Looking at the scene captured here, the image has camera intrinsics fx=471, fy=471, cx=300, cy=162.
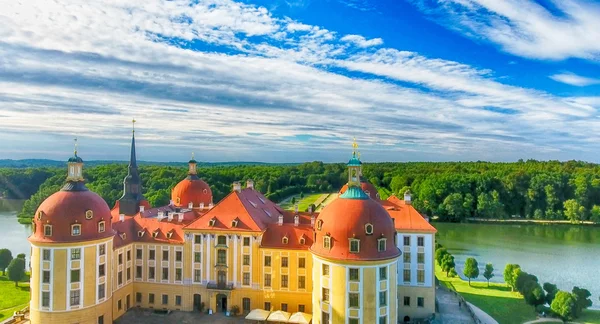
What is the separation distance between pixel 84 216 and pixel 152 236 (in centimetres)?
629

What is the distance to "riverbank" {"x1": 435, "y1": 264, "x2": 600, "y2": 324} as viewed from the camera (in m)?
34.4

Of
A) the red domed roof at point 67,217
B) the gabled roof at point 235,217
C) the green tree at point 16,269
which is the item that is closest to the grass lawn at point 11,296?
the green tree at point 16,269

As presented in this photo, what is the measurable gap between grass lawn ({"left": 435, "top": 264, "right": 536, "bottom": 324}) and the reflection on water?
1781 inches

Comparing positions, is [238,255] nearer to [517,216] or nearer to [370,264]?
[370,264]

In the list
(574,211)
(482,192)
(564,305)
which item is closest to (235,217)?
(564,305)

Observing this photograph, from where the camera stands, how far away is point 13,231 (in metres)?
67.0

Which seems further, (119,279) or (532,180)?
(532,180)

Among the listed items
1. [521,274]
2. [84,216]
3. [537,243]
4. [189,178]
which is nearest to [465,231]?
[537,243]

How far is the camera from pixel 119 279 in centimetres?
3180

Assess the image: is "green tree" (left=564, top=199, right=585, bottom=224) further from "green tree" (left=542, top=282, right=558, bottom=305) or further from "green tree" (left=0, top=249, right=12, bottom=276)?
"green tree" (left=0, top=249, right=12, bottom=276)

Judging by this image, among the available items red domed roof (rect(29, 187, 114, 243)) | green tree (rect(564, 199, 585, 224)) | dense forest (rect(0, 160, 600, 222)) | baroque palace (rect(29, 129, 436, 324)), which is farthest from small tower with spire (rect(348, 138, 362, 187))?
green tree (rect(564, 199, 585, 224))

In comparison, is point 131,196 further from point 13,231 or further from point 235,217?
point 13,231

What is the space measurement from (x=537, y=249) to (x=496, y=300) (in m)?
24.5

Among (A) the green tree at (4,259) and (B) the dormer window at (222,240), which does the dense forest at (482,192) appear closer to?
(A) the green tree at (4,259)
